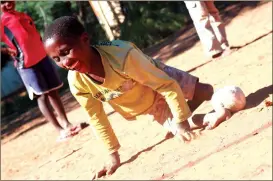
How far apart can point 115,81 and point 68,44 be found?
1.73 ft

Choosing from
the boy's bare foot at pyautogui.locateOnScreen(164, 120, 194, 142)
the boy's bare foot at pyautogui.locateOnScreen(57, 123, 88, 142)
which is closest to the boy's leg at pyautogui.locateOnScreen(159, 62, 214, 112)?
the boy's bare foot at pyautogui.locateOnScreen(164, 120, 194, 142)

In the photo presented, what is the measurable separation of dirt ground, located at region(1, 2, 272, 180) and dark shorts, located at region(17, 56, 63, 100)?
2.18 feet

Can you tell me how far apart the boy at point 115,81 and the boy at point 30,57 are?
1.93m

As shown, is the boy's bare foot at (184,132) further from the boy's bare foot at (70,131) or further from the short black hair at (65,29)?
the boy's bare foot at (70,131)

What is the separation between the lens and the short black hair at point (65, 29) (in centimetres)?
319

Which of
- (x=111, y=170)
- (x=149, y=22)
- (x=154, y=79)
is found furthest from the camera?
(x=149, y=22)

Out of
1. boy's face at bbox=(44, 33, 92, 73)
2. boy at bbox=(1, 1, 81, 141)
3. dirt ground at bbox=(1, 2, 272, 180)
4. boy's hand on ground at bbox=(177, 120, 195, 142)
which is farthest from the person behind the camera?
boy at bbox=(1, 1, 81, 141)

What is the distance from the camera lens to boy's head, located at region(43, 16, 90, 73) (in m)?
3.17

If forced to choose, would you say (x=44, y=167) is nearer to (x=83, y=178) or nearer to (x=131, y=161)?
(x=83, y=178)

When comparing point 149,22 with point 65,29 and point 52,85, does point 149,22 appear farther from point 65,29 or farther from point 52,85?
point 65,29

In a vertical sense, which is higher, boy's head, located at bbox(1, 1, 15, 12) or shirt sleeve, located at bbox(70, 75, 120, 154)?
boy's head, located at bbox(1, 1, 15, 12)

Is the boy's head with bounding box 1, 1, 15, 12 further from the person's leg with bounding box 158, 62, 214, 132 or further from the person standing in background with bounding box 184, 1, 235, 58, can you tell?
the person's leg with bounding box 158, 62, 214, 132

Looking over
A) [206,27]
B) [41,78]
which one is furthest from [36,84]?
[206,27]

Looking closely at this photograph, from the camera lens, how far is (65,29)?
3213 mm
